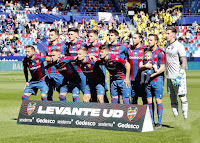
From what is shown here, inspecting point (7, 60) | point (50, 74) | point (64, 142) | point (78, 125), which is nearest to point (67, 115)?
point (78, 125)

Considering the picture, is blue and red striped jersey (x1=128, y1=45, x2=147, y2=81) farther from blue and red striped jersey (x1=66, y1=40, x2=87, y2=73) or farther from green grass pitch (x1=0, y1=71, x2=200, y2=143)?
blue and red striped jersey (x1=66, y1=40, x2=87, y2=73)

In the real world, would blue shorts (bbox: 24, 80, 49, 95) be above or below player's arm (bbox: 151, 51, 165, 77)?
below

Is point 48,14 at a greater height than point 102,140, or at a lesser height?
greater

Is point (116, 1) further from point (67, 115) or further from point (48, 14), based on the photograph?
point (67, 115)

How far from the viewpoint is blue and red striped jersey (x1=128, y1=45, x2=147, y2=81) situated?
1039 cm

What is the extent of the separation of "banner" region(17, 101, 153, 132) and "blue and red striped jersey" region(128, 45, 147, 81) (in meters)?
1.51

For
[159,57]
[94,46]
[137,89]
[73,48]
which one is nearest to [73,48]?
[73,48]

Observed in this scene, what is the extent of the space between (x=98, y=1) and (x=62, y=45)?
37.3 metres

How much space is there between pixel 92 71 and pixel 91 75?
0.13 metres

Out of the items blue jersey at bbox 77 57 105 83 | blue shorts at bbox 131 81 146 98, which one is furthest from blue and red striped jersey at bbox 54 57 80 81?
blue shorts at bbox 131 81 146 98

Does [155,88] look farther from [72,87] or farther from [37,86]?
[37,86]

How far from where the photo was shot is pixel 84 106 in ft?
31.1

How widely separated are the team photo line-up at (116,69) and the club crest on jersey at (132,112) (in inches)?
35.1

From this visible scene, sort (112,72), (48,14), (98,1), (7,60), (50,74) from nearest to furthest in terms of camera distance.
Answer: (112,72), (50,74), (7,60), (48,14), (98,1)
